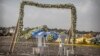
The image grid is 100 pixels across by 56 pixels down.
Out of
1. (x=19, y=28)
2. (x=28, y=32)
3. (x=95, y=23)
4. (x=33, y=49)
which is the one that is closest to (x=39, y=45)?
(x=33, y=49)

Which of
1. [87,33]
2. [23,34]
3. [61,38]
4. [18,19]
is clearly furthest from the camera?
[87,33]

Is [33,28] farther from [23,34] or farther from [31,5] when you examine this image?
[31,5]

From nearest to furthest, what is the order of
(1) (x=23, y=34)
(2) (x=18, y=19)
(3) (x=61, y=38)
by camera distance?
(3) (x=61, y=38), (2) (x=18, y=19), (1) (x=23, y=34)

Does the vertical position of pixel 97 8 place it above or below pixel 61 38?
above

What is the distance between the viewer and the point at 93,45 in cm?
1271

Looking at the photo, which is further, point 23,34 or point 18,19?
point 23,34

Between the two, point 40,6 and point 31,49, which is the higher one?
point 40,6

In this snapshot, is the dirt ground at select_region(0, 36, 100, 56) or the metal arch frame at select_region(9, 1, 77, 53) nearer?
the dirt ground at select_region(0, 36, 100, 56)

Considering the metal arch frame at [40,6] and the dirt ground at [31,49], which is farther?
the metal arch frame at [40,6]

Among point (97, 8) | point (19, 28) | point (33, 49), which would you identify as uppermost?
point (97, 8)

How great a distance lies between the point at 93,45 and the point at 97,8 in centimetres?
166

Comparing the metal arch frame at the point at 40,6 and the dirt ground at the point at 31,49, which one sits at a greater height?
the metal arch frame at the point at 40,6

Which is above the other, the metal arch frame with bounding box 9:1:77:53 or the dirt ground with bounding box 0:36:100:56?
the metal arch frame with bounding box 9:1:77:53

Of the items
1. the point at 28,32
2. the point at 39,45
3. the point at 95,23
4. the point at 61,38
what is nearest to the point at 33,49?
the point at 39,45
